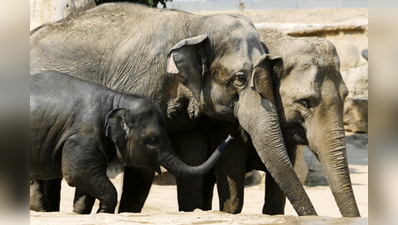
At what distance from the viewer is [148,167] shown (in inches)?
208

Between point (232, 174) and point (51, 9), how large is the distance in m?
3.62

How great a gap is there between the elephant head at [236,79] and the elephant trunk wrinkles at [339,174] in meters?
0.33

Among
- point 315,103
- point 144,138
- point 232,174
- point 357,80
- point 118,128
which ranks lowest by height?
point 357,80

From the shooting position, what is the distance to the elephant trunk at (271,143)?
5.06 m

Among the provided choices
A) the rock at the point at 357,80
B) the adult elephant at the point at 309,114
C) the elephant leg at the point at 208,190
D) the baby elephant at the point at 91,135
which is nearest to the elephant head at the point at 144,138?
the baby elephant at the point at 91,135

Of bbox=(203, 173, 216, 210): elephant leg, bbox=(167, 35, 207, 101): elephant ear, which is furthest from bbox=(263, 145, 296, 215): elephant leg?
bbox=(167, 35, 207, 101): elephant ear

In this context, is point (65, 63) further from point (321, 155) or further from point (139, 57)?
point (321, 155)

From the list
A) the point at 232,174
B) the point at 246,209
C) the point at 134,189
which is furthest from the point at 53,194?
the point at 246,209

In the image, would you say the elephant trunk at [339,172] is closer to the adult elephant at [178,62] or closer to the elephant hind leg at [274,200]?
the adult elephant at [178,62]

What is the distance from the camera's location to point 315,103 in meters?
5.37

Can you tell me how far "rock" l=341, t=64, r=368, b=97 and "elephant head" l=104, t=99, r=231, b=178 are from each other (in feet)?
36.0

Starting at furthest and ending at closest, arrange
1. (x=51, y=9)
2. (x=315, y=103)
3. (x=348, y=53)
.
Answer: (x=348, y=53) → (x=51, y=9) → (x=315, y=103)

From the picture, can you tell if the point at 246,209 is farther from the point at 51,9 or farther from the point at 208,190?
the point at 51,9

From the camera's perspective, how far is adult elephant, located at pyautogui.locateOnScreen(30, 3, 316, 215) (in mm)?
5375
